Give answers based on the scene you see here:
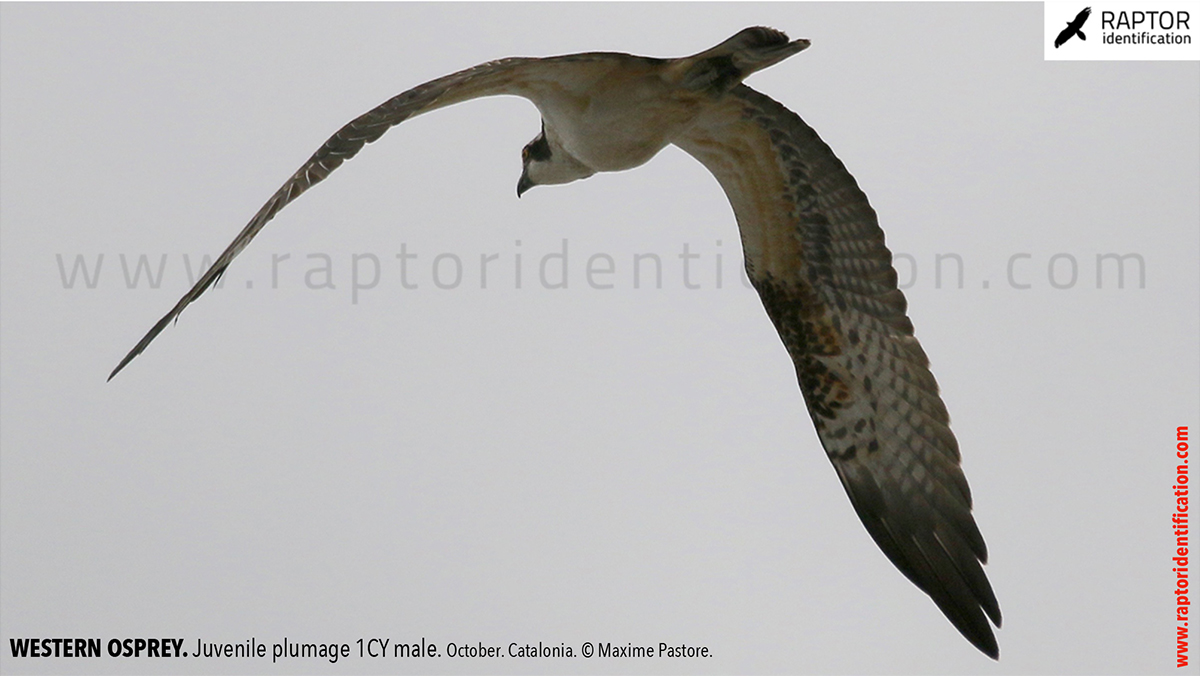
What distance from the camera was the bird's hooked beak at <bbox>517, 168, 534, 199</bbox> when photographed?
6.38 metres

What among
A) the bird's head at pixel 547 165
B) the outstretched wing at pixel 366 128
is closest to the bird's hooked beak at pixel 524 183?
the bird's head at pixel 547 165

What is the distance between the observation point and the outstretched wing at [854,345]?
6.03 metres

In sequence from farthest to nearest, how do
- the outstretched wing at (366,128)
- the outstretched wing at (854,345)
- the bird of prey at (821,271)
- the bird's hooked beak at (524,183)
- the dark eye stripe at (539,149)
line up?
the bird's hooked beak at (524,183), the dark eye stripe at (539,149), the outstretched wing at (854,345), the bird of prey at (821,271), the outstretched wing at (366,128)

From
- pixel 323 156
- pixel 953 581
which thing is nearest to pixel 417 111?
pixel 323 156

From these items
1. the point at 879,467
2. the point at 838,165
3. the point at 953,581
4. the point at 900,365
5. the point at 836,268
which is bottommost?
the point at 953,581

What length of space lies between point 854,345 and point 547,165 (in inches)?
65.4

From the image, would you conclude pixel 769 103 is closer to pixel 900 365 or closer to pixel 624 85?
pixel 624 85

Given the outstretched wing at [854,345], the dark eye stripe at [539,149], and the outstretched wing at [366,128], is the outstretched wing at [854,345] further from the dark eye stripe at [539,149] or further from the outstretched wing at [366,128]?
the outstretched wing at [366,128]

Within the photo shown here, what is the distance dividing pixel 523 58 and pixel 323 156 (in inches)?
41.7

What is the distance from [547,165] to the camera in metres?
6.20

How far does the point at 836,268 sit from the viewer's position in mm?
6246

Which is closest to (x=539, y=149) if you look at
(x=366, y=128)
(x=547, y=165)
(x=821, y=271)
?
(x=547, y=165)

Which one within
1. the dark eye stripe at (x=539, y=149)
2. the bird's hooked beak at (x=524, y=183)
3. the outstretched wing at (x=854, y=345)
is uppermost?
the dark eye stripe at (x=539, y=149)

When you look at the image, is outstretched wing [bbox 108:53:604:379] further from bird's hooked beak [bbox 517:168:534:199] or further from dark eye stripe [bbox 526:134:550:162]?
bird's hooked beak [bbox 517:168:534:199]
